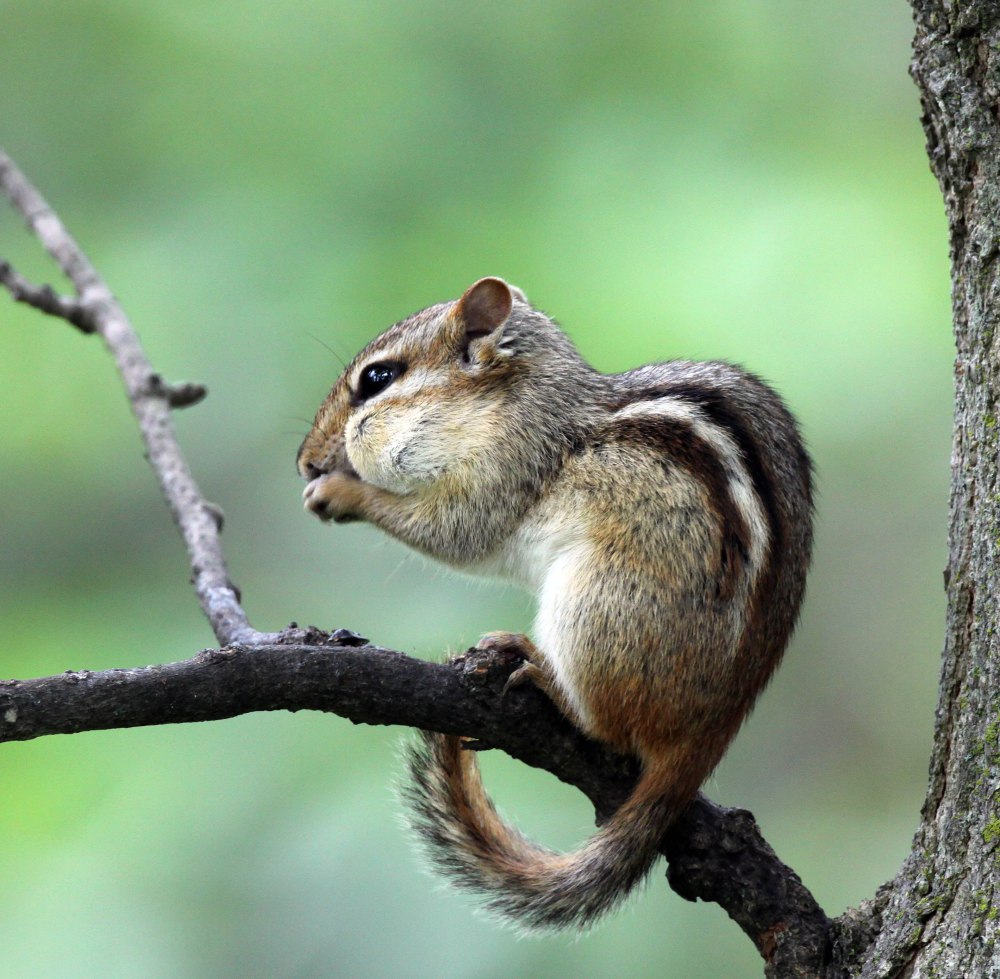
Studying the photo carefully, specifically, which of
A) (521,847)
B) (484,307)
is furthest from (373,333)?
(521,847)

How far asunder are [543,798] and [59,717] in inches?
102

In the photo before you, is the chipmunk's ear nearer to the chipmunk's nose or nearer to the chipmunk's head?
the chipmunk's head

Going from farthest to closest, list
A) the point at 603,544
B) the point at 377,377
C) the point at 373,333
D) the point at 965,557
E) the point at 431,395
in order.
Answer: the point at 373,333 < the point at 377,377 < the point at 431,395 < the point at 603,544 < the point at 965,557

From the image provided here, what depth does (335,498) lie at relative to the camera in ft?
8.89

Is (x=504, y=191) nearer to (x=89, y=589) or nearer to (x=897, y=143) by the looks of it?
(x=897, y=143)

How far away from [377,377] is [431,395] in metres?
0.19

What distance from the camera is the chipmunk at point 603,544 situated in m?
2.12

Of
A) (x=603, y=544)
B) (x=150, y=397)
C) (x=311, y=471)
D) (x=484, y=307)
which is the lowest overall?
(x=603, y=544)

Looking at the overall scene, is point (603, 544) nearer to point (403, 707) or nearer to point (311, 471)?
point (403, 707)

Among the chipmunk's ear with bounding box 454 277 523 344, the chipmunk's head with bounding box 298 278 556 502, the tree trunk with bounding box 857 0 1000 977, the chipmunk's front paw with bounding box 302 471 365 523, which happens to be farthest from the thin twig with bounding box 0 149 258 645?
the tree trunk with bounding box 857 0 1000 977

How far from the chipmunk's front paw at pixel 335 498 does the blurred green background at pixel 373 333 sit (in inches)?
43.3

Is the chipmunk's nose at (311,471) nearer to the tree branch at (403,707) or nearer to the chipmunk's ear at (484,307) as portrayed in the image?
the tree branch at (403,707)

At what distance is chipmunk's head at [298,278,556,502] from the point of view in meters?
2.62

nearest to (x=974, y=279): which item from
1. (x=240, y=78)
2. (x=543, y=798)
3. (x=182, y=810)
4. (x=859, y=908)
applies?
(x=859, y=908)
